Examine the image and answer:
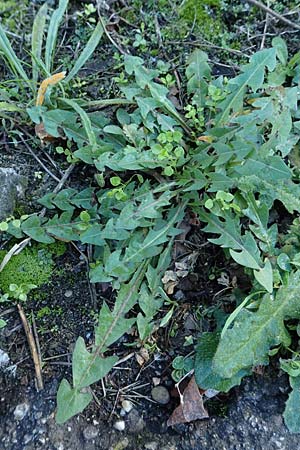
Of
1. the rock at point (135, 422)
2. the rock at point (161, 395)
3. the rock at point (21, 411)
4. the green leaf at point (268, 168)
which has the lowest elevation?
the rock at point (21, 411)

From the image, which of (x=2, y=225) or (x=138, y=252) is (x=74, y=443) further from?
(x=2, y=225)

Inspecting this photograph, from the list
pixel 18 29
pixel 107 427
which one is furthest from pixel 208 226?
pixel 18 29

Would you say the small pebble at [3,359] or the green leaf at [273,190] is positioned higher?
the green leaf at [273,190]

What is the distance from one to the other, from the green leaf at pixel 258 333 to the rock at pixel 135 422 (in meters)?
0.40

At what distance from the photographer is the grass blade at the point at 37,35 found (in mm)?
2385

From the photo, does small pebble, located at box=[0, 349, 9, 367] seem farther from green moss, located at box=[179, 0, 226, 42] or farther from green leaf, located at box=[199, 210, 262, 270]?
green moss, located at box=[179, 0, 226, 42]

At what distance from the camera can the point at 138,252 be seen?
81.4 inches

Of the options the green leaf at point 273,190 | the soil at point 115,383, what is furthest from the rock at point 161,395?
the green leaf at point 273,190

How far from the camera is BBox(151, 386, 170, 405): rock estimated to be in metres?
2.10

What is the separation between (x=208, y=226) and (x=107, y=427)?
2.93ft

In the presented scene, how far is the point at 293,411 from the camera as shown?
1.95m

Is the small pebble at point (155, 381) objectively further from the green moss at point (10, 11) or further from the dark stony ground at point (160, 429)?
the green moss at point (10, 11)

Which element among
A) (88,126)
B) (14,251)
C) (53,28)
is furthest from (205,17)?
(14,251)

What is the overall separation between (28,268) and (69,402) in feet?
2.07
